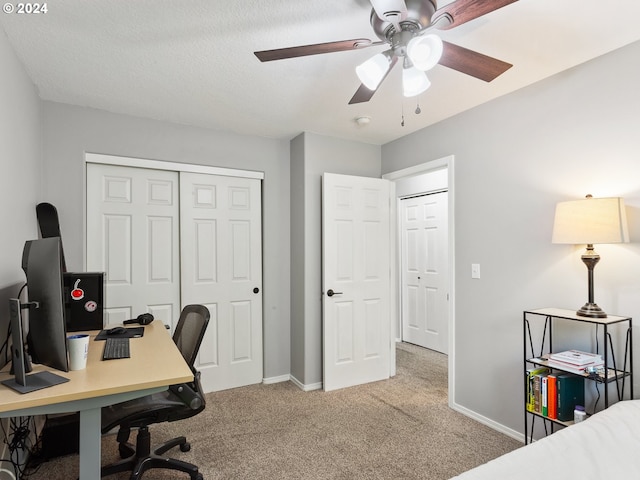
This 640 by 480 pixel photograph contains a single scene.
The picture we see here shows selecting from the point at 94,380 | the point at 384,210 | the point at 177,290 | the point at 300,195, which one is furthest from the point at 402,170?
the point at 94,380

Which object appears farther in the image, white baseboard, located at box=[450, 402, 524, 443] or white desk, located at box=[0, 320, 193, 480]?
white baseboard, located at box=[450, 402, 524, 443]

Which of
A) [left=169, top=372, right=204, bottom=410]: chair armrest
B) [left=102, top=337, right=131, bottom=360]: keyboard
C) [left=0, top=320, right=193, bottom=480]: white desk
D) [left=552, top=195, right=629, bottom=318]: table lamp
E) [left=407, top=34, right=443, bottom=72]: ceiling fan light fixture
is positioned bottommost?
[left=169, top=372, right=204, bottom=410]: chair armrest

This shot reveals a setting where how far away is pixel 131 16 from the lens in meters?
1.76

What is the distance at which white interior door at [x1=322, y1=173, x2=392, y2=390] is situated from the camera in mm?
3432

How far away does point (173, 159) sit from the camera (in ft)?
10.5

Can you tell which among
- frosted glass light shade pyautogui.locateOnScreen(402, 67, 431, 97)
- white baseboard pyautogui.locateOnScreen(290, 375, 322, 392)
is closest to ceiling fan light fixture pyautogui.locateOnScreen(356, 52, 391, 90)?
frosted glass light shade pyautogui.locateOnScreen(402, 67, 431, 97)

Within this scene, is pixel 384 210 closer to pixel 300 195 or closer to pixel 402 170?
pixel 402 170

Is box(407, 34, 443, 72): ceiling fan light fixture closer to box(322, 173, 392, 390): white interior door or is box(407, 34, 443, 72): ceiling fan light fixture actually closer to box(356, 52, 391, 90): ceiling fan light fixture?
box(356, 52, 391, 90): ceiling fan light fixture

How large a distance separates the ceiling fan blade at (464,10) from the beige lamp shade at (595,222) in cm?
122

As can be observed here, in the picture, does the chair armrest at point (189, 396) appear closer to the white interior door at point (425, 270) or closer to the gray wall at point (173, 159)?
the gray wall at point (173, 159)

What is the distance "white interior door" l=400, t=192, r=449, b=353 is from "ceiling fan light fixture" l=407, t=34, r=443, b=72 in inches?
133

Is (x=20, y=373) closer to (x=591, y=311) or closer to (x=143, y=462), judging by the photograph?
(x=143, y=462)

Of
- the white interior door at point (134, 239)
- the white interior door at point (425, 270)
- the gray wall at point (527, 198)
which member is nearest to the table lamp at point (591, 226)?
the gray wall at point (527, 198)

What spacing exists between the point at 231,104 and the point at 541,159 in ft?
7.17
